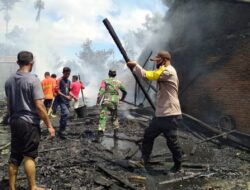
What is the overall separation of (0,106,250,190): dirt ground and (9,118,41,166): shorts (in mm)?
831

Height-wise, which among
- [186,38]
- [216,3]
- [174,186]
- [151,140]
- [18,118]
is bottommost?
[174,186]

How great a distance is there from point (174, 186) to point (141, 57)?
42.9 ft

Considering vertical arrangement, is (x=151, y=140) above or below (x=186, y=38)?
below

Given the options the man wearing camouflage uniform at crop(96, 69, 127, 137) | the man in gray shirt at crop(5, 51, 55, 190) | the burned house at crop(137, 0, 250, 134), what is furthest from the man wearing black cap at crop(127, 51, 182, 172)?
the burned house at crop(137, 0, 250, 134)

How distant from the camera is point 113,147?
7.82 meters

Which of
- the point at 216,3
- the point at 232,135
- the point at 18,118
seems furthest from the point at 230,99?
the point at 18,118

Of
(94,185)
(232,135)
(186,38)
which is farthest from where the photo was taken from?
(186,38)

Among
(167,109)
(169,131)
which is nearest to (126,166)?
(169,131)

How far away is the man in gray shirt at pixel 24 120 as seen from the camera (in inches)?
170

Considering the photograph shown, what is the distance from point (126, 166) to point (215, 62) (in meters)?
6.09

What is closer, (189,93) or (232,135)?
(232,135)

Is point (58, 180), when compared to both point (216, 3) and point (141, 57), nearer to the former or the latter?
point (216, 3)

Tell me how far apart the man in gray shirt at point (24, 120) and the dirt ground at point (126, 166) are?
72 cm

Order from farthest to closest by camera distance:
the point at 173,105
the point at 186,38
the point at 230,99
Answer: the point at 186,38
the point at 230,99
the point at 173,105
